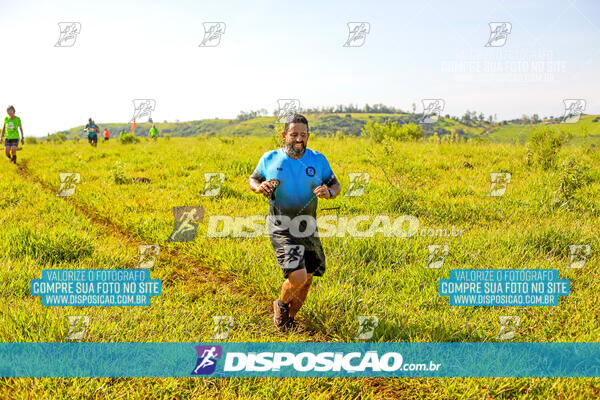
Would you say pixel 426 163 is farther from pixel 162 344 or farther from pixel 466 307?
pixel 162 344

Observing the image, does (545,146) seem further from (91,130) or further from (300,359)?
(91,130)

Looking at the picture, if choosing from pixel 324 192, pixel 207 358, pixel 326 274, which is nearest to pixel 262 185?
pixel 324 192

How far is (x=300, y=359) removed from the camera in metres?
3.11

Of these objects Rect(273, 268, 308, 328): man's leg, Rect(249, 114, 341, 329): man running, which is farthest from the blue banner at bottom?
Rect(249, 114, 341, 329): man running

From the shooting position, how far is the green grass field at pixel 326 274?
9.37 ft

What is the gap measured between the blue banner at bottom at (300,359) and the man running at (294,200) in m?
0.68

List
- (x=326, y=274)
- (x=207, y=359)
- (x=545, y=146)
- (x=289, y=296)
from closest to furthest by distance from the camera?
(x=207, y=359) → (x=289, y=296) → (x=326, y=274) → (x=545, y=146)

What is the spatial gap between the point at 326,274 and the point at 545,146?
799 centimetres

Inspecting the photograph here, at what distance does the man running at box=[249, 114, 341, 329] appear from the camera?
324 cm

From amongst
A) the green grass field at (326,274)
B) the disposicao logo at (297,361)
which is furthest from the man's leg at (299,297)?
the disposicao logo at (297,361)

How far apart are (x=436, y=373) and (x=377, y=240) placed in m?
2.24

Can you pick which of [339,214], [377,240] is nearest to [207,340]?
[377,240]

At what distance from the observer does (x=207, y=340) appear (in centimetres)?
324

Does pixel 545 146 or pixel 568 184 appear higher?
pixel 545 146
